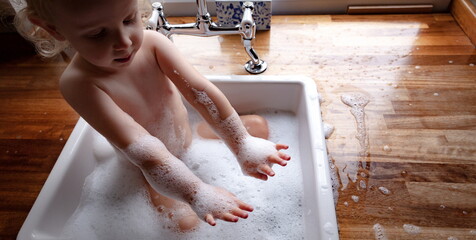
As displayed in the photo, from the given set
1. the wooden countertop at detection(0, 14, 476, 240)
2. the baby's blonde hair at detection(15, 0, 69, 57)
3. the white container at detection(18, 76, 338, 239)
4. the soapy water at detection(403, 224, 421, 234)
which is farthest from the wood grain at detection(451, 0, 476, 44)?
the baby's blonde hair at detection(15, 0, 69, 57)

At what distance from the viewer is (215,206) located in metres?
0.72

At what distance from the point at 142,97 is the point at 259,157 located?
0.32 meters

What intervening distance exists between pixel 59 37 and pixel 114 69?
0.47 feet

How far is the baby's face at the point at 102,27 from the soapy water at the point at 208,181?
43 centimetres

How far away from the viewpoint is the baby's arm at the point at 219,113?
31.8 inches

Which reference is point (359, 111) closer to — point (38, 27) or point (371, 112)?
point (371, 112)

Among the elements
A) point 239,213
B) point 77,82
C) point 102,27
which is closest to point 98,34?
point 102,27

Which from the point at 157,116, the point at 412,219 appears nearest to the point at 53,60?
the point at 157,116

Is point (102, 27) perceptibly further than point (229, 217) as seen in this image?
No

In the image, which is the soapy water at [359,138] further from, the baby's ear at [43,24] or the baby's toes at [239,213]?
the baby's ear at [43,24]

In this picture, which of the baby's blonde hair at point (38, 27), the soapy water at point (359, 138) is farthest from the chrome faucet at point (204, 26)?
the soapy water at point (359, 138)

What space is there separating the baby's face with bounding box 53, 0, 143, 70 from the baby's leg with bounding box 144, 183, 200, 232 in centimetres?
40

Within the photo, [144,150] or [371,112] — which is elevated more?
[144,150]

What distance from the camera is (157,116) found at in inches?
34.1
